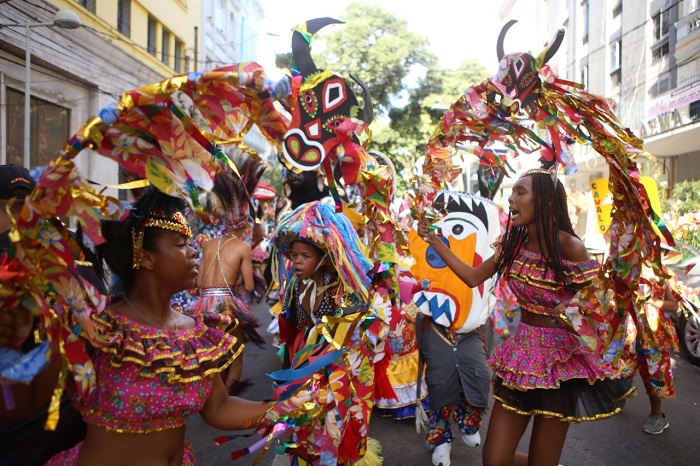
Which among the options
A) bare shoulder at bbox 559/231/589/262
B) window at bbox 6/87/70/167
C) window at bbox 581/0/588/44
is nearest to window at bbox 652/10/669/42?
window at bbox 581/0/588/44

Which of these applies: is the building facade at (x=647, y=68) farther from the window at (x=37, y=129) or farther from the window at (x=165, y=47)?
the window at (x=37, y=129)

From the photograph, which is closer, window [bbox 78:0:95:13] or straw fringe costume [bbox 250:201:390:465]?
straw fringe costume [bbox 250:201:390:465]

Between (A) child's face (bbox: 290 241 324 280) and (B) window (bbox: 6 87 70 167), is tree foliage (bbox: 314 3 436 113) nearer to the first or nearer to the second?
(B) window (bbox: 6 87 70 167)

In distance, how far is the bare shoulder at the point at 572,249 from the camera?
3043mm

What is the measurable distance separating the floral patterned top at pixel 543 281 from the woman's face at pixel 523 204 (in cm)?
18

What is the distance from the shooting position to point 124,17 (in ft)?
54.5

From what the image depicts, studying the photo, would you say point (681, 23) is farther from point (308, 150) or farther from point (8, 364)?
point (8, 364)

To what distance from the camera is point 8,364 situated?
1457 mm

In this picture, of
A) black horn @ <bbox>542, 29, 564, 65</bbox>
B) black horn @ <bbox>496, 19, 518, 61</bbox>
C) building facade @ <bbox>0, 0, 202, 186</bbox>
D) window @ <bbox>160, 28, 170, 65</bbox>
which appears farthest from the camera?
window @ <bbox>160, 28, 170, 65</bbox>

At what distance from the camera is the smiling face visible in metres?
2.06

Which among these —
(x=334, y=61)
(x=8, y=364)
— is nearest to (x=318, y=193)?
(x=8, y=364)

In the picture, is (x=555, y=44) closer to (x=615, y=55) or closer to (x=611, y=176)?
(x=611, y=176)

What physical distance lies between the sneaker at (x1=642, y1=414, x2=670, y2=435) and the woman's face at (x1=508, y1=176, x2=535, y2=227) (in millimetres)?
2808

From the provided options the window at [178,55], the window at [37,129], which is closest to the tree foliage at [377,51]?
the window at [178,55]
